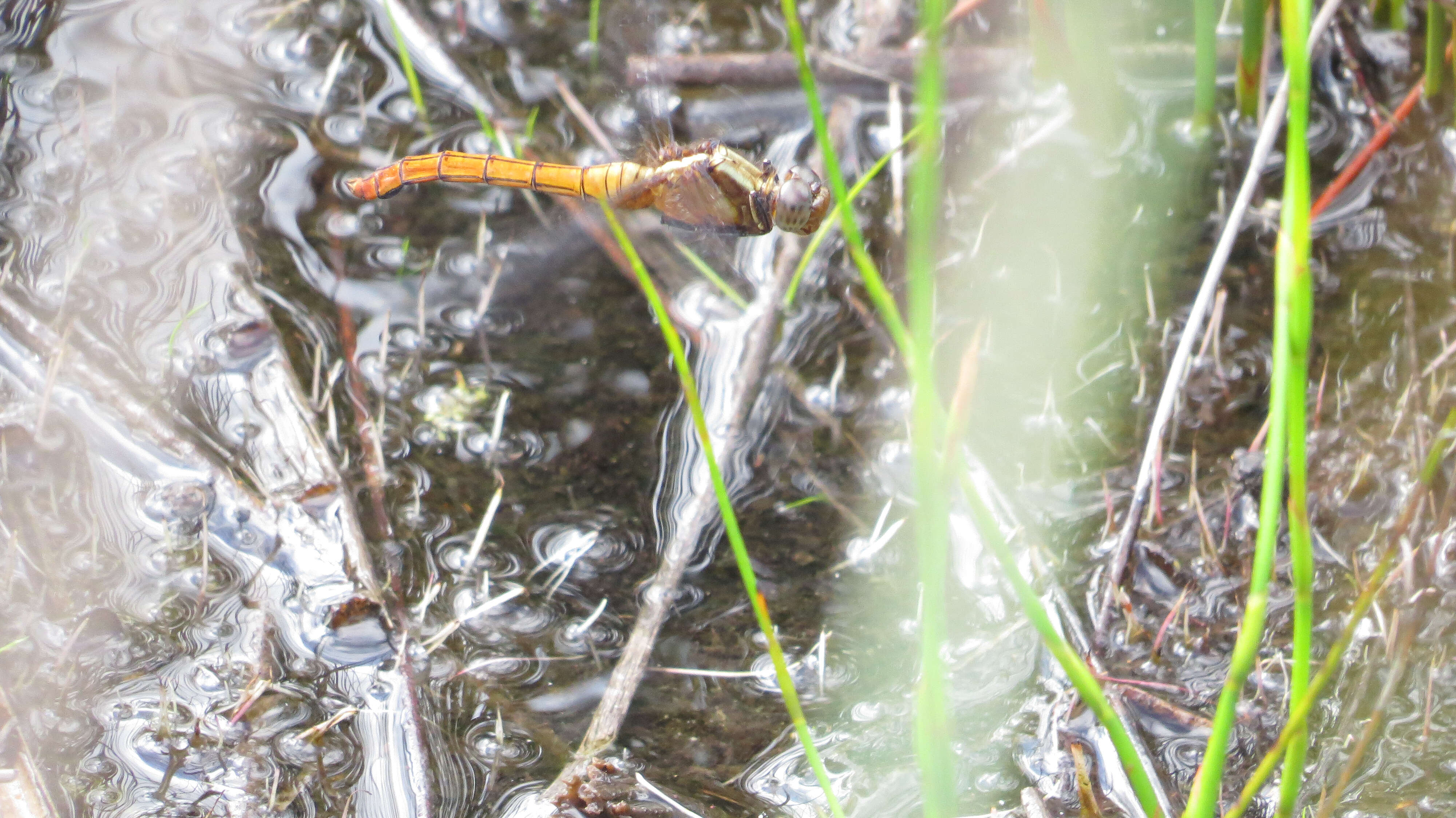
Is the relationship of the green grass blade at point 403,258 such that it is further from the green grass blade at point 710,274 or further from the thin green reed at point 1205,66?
the thin green reed at point 1205,66

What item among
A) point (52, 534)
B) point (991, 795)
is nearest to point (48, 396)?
point (52, 534)

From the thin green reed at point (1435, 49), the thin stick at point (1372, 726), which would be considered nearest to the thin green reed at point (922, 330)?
the thin stick at point (1372, 726)

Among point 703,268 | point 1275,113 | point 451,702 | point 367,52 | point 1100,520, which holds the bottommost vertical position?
point 451,702

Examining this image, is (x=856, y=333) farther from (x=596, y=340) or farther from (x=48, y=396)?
(x=48, y=396)

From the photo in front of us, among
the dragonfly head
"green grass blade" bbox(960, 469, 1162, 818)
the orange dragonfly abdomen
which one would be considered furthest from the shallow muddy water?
"green grass blade" bbox(960, 469, 1162, 818)

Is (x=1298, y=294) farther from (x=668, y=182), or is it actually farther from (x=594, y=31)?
(x=594, y=31)

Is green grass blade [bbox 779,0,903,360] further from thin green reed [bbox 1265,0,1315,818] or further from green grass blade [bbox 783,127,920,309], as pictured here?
green grass blade [bbox 783,127,920,309]

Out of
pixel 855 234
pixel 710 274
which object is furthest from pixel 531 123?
pixel 855 234
